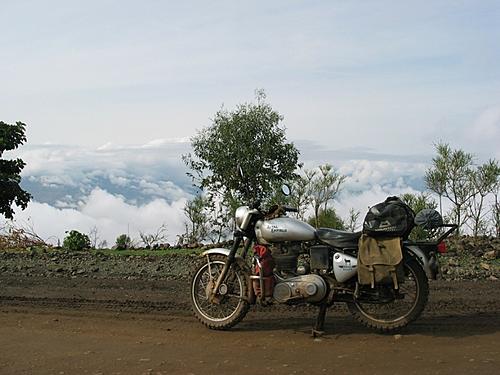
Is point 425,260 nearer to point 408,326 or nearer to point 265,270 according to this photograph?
point 408,326

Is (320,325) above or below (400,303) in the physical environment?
below

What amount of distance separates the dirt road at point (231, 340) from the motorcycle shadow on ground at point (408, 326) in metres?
0.01

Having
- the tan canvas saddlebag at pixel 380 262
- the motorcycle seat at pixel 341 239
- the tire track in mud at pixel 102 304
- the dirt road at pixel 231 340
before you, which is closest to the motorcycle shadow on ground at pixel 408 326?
the dirt road at pixel 231 340

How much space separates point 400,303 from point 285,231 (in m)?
1.43

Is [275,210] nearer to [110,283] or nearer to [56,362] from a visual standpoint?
[56,362]

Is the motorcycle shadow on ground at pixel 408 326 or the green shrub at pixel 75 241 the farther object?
the green shrub at pixel 75 241

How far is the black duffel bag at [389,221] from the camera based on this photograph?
303 inches

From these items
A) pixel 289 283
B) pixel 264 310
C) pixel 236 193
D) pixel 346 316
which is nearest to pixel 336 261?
pixel 289 283

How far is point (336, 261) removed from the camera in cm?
785

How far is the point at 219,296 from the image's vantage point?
829cm

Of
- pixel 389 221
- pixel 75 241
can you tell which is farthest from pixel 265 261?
pixel 75 241

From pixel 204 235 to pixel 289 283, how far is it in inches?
634

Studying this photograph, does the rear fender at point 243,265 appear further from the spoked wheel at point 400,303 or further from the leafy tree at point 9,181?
the leafy tree at point 9,181

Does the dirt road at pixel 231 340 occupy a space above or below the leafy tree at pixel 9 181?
below
